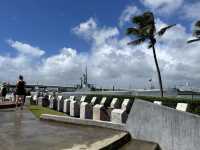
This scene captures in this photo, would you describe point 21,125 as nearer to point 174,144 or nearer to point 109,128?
point 109,128

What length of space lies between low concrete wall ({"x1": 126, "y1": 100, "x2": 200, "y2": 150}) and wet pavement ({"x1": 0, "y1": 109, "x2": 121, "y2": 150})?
65 cm

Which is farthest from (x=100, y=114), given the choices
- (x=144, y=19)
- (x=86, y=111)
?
(x=144, y=19)

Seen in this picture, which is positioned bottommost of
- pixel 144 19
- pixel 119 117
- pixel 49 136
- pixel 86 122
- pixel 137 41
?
pixel 49 136

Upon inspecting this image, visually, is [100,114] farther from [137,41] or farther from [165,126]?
[137,41]

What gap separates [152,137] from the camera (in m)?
7.98

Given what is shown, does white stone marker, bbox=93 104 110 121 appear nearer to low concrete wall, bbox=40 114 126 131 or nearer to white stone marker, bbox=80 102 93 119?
white stone marker, bbox=80 102 93 119

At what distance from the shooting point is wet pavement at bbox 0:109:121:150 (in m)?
6.72

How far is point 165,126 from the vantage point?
7.54 meters

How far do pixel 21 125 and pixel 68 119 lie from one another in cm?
156

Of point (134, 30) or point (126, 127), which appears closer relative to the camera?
point (126, 127)

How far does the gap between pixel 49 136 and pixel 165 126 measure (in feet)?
9.27


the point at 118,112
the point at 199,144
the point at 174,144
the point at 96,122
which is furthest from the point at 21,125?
Result: the point at 199,144

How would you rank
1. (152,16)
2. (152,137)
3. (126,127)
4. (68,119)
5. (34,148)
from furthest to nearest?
(152,16) < (68,119) < (126,127) < (152,137) < (34,148)

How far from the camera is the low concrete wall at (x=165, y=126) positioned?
671cm
